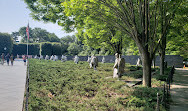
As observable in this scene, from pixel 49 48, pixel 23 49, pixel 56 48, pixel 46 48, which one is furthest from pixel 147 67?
pixel 23 49

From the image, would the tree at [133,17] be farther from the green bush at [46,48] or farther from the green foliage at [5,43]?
the green foliage at [5,43]

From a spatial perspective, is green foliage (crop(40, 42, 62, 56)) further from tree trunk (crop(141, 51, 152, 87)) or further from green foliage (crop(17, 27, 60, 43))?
tree trunk (crop(141, 51, 152, 87))

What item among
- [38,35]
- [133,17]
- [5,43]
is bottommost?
[133,17]

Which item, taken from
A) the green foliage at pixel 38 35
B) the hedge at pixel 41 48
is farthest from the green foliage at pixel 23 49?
the green foliage at pixel 38 35

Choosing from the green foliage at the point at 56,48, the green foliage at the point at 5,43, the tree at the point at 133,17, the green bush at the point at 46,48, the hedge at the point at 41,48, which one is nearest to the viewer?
the tree at the point at 133,17

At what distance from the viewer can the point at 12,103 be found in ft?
17.6

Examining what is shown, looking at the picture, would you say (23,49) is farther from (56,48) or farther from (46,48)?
(56,48)

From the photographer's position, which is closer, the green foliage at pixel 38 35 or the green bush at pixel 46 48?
the green bush at pixel 46 48

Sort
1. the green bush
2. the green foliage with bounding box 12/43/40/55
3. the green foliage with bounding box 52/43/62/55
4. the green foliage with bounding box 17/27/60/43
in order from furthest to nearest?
the green foliage with bounding box 17/27/60/43
the green foliage with bounding box 12/43/40/55
the green foliage with bounding box 52/43/62/55
the green bush

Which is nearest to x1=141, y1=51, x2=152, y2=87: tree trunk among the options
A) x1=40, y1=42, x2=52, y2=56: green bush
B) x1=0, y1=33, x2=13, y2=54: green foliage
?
x1=40, y1=42, x2=52, y2=56: green bush

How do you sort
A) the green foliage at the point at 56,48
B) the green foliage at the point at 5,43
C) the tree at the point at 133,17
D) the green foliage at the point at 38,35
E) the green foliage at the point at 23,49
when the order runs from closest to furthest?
1. the tree at the point at 133,17
2. the green foliage at the point at 5,43
3. the green foliage at the point at 56,48
4. the green foliage at the point at 23,49
5. the green foliage at the point at 38,35

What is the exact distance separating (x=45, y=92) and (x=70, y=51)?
52013 mm

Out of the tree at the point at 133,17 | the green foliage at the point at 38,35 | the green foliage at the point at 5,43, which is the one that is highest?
the green foliage at the point at 38,35

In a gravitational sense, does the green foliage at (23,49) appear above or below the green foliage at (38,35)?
below
